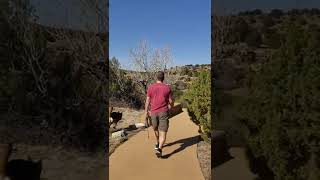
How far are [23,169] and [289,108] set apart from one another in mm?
3212

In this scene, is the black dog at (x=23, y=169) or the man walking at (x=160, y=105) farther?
the man walking at (x=160, y=105)

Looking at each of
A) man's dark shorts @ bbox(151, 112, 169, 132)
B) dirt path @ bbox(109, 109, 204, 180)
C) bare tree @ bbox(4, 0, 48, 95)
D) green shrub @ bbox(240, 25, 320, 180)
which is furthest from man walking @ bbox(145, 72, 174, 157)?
green shrub @ bbox(240, 25, 320, 180)

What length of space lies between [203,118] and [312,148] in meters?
4.02

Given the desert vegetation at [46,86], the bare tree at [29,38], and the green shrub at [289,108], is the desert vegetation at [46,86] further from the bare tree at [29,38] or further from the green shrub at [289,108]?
the green shrub at [289,108]

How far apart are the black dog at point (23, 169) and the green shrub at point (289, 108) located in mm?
2703

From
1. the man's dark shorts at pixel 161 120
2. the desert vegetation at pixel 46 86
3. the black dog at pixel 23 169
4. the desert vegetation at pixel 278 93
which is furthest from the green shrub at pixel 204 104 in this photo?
the black dog at pixel 23 169

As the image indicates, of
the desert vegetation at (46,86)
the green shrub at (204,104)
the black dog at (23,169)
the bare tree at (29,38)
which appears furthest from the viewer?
the green shrub at (204,104)

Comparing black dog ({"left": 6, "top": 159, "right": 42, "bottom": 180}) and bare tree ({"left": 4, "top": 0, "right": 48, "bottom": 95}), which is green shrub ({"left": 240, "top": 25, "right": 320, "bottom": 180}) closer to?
black dog ({"left": 6, "top": 159, "right": 42, "bottom": 180})

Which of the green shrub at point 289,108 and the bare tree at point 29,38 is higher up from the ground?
Answer: the bare tree at point 29,38

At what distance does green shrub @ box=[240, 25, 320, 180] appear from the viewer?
386cm

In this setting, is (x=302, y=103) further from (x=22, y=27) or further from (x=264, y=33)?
(x=22, y=27)

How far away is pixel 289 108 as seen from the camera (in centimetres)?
401

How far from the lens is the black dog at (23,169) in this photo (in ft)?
16.8

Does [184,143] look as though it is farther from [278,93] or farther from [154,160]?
[278,93]
